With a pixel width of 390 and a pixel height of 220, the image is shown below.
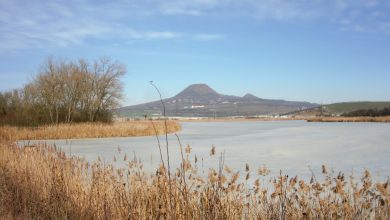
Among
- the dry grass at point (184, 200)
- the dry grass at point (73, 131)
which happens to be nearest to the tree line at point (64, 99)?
the dry grass at point (73, 131)

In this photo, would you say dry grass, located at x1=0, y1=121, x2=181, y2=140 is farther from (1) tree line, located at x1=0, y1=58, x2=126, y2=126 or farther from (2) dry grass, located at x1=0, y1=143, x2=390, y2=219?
(2) dry grass, located at x1=0, y1=143, x2=390, y2=219

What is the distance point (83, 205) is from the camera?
14.9ft

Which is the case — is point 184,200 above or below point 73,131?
below

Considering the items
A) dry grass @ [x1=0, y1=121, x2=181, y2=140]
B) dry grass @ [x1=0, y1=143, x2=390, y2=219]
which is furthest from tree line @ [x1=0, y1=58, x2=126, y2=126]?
dry grass @ [x1=0, y1=143, x2=390, y2=219]

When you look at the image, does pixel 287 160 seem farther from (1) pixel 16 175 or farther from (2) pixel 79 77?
(2) pixel 79 77

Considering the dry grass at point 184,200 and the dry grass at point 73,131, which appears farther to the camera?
the dry grass at point 73,131

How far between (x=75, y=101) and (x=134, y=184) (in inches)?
1029

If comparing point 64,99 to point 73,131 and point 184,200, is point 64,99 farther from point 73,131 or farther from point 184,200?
point 184,200

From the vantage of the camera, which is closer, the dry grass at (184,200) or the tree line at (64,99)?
the dry grass at (184,200)

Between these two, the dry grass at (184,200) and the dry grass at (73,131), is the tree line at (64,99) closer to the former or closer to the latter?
the dry grass at (73,131)

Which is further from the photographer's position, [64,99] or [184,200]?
[64,99]

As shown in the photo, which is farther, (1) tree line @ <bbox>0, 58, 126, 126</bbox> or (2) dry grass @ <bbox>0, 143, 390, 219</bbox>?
(1) tree line @ <bbox>0, 58, 126, 126</bbox>

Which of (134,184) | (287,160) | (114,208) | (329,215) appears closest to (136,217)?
(114,208)

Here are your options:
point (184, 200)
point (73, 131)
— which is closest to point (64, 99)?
point (73, 131)
